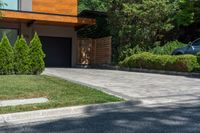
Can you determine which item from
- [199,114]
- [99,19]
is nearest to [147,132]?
[199,114]

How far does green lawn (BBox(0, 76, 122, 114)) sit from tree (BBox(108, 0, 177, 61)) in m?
10.5

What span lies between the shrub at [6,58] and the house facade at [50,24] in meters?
6.14

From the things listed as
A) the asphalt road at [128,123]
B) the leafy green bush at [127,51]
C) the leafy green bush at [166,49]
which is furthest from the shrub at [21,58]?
the leafy green bush at [166,49]

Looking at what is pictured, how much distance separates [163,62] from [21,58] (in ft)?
23.4

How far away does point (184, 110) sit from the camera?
957 centimetres

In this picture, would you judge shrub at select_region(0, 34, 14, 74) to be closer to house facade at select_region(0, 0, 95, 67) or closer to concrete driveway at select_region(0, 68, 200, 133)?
concrete driveway at select_region(0, 68, 200, 133)

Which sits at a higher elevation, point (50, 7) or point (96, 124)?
point (50, 7)

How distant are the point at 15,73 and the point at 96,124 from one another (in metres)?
8.72

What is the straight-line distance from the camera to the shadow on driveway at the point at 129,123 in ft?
25.1

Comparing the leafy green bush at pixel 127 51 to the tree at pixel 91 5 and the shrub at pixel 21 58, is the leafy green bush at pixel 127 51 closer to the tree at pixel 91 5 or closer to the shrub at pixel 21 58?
the shrub at pixel 21 58

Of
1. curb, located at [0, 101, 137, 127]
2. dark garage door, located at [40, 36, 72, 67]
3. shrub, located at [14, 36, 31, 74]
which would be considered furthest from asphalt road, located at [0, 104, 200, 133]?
dark garage door, located at [40, 36, 72, 67]

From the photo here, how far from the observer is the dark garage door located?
27489 millimetres

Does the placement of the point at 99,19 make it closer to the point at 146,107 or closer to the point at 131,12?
the point at 131,12

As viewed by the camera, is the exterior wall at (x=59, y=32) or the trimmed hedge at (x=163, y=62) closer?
the trimmed hedge at (x=163, y=62)
